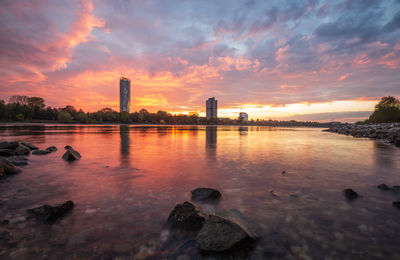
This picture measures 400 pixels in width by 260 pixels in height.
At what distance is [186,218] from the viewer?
3977 millimetres

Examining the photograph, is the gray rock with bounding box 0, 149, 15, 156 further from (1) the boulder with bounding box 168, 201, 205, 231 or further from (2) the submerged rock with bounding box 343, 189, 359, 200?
(2) the submerged rock with bounding box 343, 189, 359, 200

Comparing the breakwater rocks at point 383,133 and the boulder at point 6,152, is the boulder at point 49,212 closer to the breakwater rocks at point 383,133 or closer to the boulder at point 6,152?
the boulder at point 6,152

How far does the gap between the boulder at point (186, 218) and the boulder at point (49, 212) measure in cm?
267

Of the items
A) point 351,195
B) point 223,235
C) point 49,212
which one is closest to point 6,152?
point 49,212

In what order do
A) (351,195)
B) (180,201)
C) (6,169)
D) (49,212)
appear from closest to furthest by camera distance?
(49,212)
(180,201)
(351,195)
(6,169)

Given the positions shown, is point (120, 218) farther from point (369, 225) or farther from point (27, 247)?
point (369, 225)

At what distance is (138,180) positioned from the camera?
23.2ft

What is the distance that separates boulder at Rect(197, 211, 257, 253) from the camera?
3.20 meters

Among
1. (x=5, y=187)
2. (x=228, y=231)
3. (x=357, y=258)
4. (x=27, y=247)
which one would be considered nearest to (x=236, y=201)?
(x=228, y=231)

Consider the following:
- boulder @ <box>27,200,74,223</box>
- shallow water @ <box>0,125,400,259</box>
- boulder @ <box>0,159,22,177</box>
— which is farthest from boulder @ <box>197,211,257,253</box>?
boulder @ <box>0,159,22,177</box>

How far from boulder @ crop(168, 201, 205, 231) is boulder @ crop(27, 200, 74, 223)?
2.67 meters

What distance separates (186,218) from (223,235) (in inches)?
38.4

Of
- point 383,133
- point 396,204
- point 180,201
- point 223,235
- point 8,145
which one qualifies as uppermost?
point 383,133

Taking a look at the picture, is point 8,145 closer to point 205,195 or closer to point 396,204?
point 205,195
